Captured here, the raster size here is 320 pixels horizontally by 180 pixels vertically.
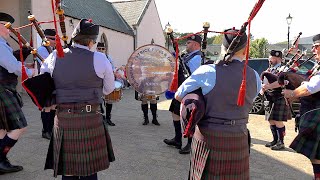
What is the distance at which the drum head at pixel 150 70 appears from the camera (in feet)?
14.1

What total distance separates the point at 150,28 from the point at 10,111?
23151 mm

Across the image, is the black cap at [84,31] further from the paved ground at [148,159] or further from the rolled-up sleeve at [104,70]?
the paved ground at [148,159]

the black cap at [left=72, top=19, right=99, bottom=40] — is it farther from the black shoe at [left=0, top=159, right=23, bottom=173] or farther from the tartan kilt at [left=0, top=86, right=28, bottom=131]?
the black shoe at [left=0, top=159, right=23, bottom=173]

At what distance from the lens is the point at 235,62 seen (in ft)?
7.29

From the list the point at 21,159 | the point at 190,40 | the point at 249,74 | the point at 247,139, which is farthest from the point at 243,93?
the point at 21,159

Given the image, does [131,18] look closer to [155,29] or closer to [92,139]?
[155,29]

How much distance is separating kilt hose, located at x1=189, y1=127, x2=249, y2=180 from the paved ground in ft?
4.69

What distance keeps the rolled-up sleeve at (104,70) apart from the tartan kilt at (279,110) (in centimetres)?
324

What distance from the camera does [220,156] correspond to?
88.5 inches

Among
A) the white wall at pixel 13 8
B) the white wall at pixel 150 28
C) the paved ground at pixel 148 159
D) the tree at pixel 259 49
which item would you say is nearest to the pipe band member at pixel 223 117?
the paved ground at pixel 148 159

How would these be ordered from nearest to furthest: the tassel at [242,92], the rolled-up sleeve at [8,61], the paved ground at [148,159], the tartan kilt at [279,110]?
the tassel at [242,92], the rolled-up sleeve at [8,61], the paved ground at [148,159], the tartan kilt at [279,110]

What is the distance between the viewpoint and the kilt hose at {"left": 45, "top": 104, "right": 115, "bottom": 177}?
2570mm

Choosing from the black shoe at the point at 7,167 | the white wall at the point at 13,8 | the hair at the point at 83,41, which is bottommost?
the black shoe at the point at 7,167

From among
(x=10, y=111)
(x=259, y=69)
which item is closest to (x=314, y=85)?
(x=10, y=111)
